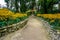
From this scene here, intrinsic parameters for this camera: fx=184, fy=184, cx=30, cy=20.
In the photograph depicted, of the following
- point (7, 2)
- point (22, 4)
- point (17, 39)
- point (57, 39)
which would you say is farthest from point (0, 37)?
point (7, 2)

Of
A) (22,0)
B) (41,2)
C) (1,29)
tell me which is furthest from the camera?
(22,0)

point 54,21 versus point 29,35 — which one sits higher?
point 54,21

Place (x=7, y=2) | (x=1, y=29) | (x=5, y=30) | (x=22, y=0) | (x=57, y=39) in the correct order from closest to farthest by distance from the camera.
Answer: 1. (x=57, y=39)
2. (x=1, y=29)
3. (x=5, y=30)
4. (x=22, y=0)
5. (x=7, y=2)

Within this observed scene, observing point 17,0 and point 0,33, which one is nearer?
point 0,33

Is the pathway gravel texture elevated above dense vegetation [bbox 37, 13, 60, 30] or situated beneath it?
situated beneath

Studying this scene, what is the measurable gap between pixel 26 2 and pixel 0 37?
51.6m

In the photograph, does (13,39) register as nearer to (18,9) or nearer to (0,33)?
(0,33)

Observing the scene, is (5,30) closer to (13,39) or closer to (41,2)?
(13,39)

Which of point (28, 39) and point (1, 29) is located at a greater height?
point (1, 29)

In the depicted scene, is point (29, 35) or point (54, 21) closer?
point (29, 35)

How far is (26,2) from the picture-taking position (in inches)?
2470

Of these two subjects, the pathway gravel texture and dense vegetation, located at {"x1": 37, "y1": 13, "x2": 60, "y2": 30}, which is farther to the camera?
dense vegetation, located at {"x1": 37, "y1": 13, "x2": 60, "y2": 30}

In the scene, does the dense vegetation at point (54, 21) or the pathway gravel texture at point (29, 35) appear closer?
the pathway gravel texture at point (29, 35)

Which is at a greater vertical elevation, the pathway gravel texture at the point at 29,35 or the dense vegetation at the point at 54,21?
the dense vegetation at the point at 54,21
